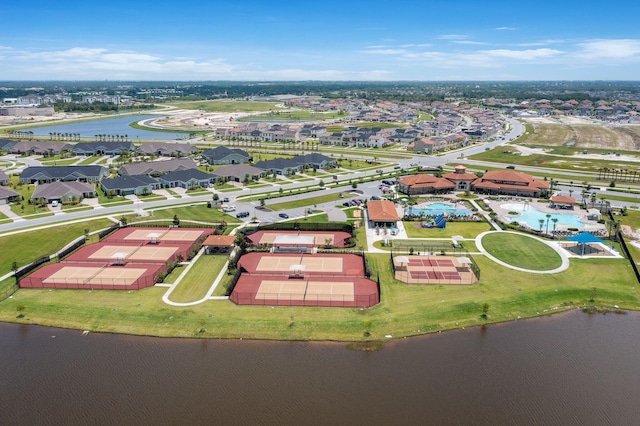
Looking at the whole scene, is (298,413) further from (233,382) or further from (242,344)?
(242,344)

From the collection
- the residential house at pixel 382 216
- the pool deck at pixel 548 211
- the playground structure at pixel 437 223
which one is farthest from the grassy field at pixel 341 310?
the residential house at pixel 382 216

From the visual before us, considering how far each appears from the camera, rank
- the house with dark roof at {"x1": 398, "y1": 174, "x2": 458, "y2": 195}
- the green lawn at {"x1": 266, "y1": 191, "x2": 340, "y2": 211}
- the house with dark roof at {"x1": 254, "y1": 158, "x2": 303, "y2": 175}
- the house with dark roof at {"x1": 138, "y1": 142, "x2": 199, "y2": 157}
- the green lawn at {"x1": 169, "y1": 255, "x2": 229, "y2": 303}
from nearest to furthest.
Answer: the green lawn at {"x1": 169, "y1": 255, "x2": 229, "y2": 303}, the green lawn at {"x1": 266, "y1": 191, "x2": 340, "y2": 211}, the house with dark roof at {"x1": 398, "y1": 174, "x2": 458, "y2": 195}, the house with dark roof at {"x1": 254, "y1": 158, "x2": 303, "y2": 175}, the house with dark roof at {"x1": 138, "y1": 142, "x2": 199, "y2": 157}

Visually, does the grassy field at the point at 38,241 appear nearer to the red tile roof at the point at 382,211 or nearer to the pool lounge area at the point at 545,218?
the red tile roof at the point at 382,211

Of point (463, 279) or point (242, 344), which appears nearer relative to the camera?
point (242, 344)

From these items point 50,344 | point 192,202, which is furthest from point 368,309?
point 192,202

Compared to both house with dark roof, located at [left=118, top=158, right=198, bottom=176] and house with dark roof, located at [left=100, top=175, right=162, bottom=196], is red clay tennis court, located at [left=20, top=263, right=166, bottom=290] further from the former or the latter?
house with dark roof, located at [left=118, top=158, right=198, bottom=176]

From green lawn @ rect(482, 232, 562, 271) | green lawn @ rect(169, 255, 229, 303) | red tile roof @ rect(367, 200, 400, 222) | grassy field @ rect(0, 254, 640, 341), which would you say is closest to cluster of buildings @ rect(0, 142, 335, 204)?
red tile roof @ rect(367, 200, 400, 222)

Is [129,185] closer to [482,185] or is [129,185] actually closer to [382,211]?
[382,211]

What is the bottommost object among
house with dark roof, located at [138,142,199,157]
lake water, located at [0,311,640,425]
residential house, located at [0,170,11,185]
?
lake water, located at [0,311,640,425]
